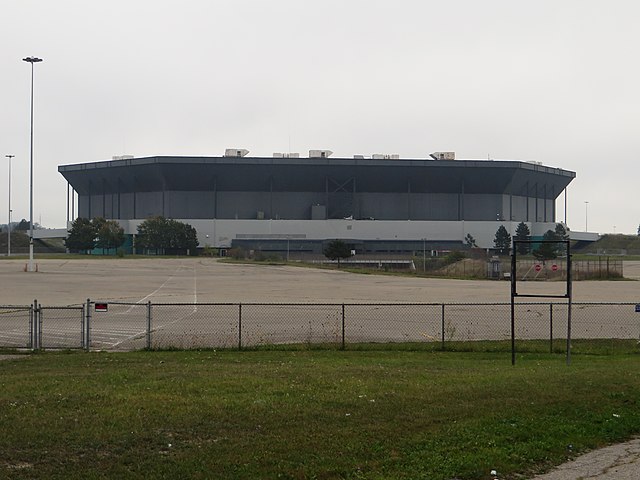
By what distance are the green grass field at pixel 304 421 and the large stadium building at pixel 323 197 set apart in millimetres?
119329

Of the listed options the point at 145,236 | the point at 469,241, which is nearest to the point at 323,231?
the point at 469,241

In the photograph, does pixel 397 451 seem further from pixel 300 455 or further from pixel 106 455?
pixel 106 455

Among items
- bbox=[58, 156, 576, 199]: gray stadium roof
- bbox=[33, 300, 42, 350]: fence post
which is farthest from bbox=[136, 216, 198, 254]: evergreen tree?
A: bbox=[33, 300, 42, 350]: fence post

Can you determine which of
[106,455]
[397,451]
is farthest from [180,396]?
[397,451]

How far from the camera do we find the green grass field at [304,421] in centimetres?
768

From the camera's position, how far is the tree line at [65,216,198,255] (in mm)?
124312

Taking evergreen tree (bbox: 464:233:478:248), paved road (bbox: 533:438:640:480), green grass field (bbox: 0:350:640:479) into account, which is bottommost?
paved road (bbox: 533:438:640:480)

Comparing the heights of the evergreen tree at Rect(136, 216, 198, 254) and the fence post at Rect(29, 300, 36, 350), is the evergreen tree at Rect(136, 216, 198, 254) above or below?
above

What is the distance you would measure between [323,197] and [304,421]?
13262 centimetres

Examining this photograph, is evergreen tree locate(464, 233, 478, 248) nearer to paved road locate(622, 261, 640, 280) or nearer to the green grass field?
paved road locate(622, 261, 640, 280)

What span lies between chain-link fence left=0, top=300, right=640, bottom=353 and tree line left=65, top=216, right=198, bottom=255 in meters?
92.9

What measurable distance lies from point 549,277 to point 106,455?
59.8m

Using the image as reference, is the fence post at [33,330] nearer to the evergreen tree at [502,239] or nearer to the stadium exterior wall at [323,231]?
the stadium exterior wall at [323,231]

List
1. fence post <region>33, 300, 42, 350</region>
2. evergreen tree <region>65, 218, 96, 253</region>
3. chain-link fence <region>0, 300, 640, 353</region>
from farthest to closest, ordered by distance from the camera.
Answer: evergreen tree <region>65, 218, 96, 253</region>, chain-link fence <region>0, 300, 640, 353</region>, fence post <region>33, 300, 42, 350</region>
